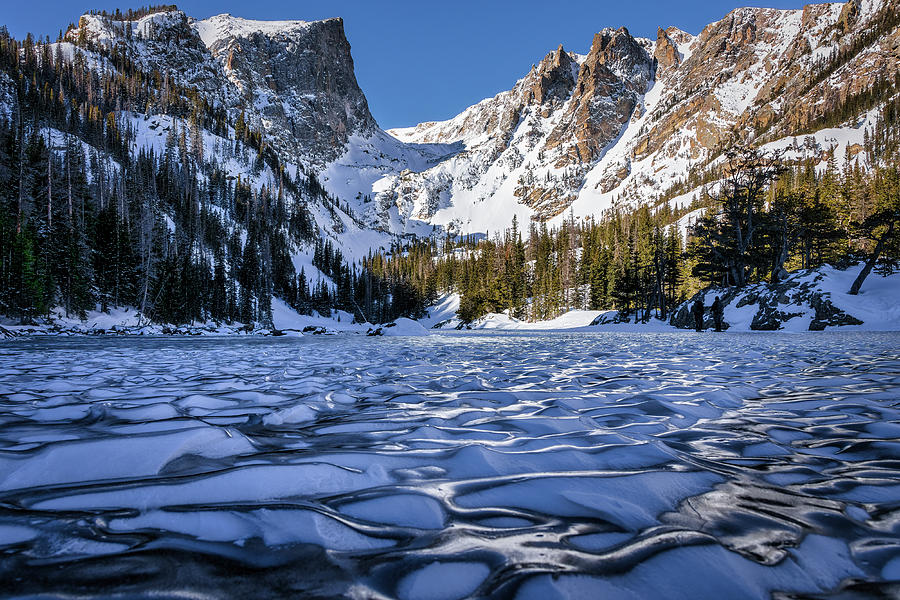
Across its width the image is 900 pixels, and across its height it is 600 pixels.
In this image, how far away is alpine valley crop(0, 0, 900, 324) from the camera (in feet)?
124

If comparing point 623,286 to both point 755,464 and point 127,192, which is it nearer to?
point 755,464

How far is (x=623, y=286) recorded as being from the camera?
43344 millimetres

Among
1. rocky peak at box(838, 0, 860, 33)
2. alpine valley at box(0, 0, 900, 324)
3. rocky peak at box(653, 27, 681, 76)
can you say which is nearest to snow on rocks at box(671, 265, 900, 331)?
alpine valley at box(0, 0, 900, 324)

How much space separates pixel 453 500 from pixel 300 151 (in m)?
192

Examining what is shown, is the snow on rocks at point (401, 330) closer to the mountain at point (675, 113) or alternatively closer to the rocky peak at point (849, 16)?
the mountain at point (675, 113)

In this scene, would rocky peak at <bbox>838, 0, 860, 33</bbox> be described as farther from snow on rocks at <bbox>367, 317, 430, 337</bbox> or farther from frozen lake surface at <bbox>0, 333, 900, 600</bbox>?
frozen lake surface at <bbox>0, 333, 900, 600</bbox>

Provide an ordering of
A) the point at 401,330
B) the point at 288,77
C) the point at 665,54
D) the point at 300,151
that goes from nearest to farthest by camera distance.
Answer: the point at 401,330
the point at 300,151
the point at 288,77
the point at 665,54

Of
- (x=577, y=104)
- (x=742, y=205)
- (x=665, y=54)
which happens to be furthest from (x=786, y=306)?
(x=665, y=54)

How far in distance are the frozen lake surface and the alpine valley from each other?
3464cm

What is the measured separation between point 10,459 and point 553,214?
172431 mm

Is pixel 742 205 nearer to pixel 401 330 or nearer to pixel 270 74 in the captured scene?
pixel 401 330

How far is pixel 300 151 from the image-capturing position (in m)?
171

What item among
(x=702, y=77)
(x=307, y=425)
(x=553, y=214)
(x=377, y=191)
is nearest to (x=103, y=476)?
(x=307, y=425)

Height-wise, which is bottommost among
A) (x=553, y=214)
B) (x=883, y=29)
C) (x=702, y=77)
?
(x=553, y=214)
